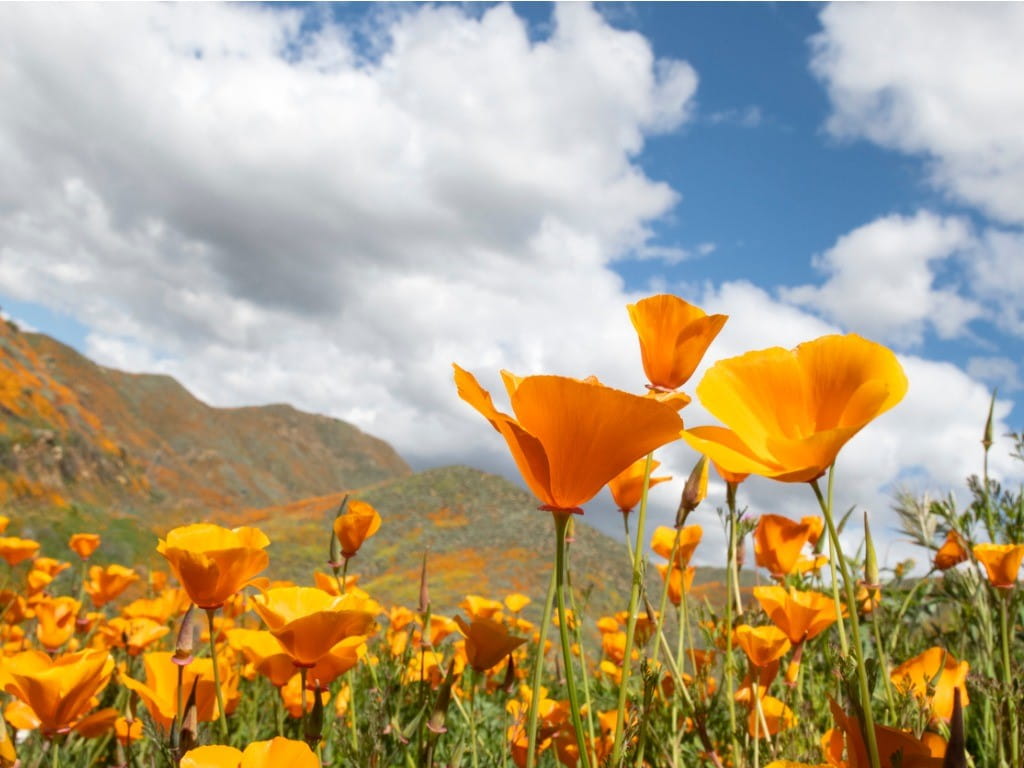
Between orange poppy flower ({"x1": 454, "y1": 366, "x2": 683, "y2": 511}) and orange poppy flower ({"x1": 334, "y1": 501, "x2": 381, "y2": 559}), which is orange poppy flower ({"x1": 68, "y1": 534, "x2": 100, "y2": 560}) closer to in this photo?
orange poppy flower ({"x1": 334, "y1": 501, "x2": 381, "y2": 559})

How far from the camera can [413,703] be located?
290 centimetres

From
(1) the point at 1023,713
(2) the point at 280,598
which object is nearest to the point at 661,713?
(1) the point at 1023,713

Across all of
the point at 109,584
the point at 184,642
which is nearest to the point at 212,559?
the point at 184,642

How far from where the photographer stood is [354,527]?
6.39 feet

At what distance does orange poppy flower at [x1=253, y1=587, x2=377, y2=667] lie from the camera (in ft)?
3.93

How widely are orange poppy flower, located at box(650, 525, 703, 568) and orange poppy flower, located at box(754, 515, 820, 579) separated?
0.78ft

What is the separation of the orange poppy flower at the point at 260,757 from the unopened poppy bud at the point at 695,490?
847 millimetres

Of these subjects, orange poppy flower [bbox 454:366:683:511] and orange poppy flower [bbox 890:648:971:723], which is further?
orange poppy flower [bbox 890:648:971:723]

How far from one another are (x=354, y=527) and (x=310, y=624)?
752 mm

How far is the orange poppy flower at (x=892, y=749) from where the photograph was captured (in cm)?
80

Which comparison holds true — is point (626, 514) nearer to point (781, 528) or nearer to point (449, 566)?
point (781, 528)

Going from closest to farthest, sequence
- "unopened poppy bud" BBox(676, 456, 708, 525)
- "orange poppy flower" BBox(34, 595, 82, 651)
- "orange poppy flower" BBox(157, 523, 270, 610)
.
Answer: "orange poppy flower" BBox(157, 523, 270, 610) < "unopened poppy bud" BBox(676, 456, 708, 525) < "orange poppy flower" BBox(34, 595, 82, 651)

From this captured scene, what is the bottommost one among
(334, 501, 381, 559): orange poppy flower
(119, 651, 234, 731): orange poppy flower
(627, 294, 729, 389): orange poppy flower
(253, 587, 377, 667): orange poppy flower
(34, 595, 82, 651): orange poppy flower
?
(34, 595, 82, 651): orange poppy flower

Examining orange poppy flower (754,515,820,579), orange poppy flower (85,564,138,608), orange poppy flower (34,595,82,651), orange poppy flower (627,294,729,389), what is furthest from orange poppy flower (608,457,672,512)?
orange poppy flower (85,564,138,608)
